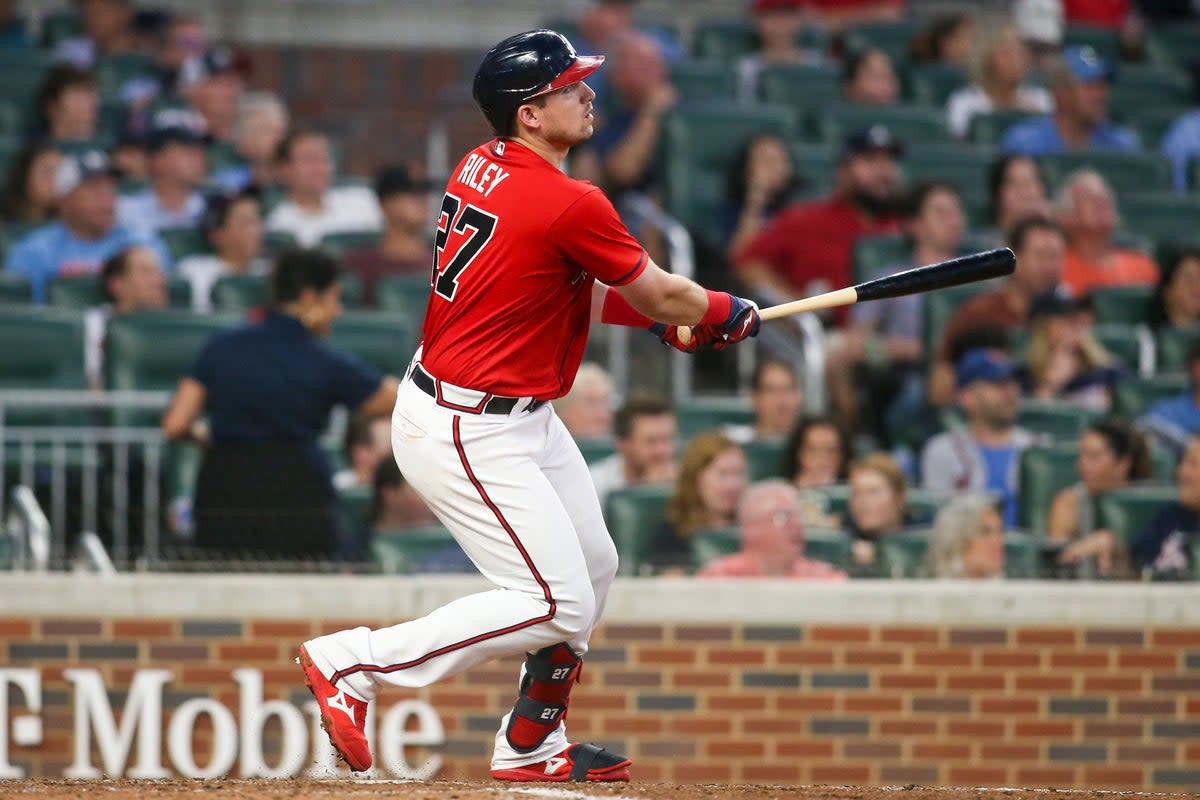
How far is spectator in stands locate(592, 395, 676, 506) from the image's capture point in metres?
7.10

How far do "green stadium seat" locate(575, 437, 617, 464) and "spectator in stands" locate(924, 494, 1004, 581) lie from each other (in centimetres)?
137

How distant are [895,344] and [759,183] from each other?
137 cm

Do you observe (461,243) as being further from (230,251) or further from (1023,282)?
(1023,282)

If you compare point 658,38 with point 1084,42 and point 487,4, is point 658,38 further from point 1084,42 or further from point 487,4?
point 1084,42

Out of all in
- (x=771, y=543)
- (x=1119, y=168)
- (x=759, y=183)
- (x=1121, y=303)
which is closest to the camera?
(x=771, y=543)

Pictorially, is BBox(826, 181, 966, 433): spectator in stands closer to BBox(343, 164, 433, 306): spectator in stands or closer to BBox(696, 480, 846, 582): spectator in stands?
BBox(696, 480, 846, 582): spectator in stands

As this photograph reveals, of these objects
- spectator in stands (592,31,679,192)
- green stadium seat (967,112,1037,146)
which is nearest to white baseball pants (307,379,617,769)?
spectator in stands (592,31,679,192)

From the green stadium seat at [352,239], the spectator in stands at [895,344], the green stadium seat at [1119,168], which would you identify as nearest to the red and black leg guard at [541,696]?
the spectator in stands at [895,344]

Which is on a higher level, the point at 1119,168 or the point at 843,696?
the point at 1119,168

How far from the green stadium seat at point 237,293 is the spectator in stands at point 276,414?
60.7 inches

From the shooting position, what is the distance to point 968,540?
21.8 ft

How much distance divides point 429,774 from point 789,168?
440cm

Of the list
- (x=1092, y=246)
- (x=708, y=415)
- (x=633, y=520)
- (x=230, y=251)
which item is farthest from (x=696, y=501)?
(x=1092, y=246)

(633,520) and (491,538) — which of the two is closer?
(491,538)
